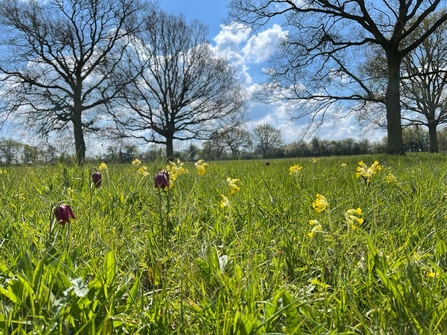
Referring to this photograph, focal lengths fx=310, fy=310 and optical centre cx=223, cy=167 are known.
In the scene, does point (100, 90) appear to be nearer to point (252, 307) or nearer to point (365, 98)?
point (365, 98)

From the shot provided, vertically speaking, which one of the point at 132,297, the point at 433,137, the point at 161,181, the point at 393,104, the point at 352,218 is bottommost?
the point at 132,297

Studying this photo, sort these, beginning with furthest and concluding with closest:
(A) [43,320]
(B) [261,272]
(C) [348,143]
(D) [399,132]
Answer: (C) [348,143]
(D) [399,132]
(B) [261,272]
(A) [43,320]

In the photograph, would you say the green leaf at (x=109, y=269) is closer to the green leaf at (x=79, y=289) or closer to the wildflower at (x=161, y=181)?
the green leaf at (x=79, y=289)

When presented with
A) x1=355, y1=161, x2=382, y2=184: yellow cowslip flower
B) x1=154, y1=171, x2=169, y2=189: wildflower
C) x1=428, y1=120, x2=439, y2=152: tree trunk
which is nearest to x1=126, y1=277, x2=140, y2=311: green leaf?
x1=154, y1=171, x2=169, y2=189: wildflower

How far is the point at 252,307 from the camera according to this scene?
2.51 ft

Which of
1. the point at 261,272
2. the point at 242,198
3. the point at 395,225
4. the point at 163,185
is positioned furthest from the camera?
the point at 242,198

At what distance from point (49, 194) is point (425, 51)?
25.6m

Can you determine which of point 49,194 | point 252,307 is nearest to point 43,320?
point 252,307

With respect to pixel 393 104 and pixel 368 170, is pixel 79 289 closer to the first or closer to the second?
pixel 368 170

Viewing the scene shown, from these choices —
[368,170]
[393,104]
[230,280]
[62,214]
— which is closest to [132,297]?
[230,280]

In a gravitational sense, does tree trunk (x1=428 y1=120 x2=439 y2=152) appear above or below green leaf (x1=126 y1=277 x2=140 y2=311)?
above

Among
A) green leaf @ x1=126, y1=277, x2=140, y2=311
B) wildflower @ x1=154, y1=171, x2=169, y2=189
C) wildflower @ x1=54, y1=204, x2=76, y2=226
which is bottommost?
green leaf @ x1=126, y1=277, x2=140, y2=311

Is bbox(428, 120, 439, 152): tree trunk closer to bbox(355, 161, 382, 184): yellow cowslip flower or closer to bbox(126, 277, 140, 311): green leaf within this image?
bbox(355, 161, 382, 184): yellow cowslip flower

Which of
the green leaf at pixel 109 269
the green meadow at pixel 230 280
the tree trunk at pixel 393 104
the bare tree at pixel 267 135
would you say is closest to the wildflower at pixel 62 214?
the green meadow at pixel 230 280
